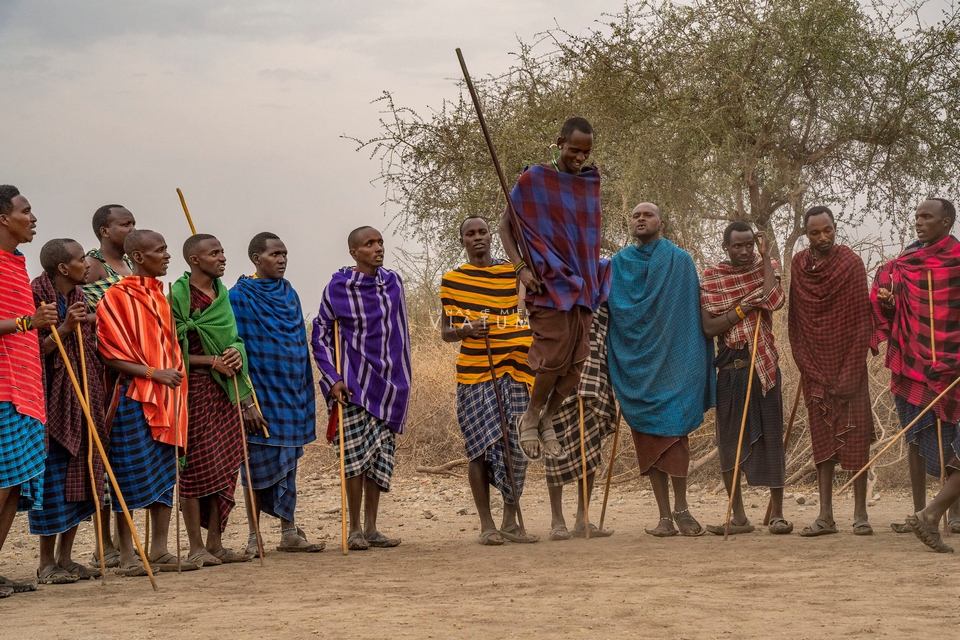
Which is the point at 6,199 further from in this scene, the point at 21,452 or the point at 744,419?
the point at 744,419

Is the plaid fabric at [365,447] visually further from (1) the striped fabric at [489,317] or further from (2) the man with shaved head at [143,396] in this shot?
(2) the man with shaved head at [143,396]

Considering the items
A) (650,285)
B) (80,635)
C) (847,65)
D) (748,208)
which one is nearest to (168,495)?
(80,635)

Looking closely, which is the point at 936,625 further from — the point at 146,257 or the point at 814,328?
the point at 146,257

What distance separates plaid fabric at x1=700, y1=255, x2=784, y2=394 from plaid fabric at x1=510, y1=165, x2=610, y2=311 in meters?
→ 1.71

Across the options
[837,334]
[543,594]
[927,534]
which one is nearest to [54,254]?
[543,594]

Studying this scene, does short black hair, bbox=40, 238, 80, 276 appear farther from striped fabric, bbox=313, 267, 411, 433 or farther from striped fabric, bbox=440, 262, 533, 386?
striped fabric, bbox=440, 262, 533, 386

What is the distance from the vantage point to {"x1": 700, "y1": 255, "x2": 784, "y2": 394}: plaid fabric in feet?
24.4

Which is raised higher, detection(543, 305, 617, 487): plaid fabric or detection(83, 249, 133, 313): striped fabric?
detection(83, 249, 133, 313): striped fabric

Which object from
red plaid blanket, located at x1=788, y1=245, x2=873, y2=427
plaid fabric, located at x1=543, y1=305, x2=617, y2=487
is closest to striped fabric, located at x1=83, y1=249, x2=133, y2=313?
plaid fabric, located at x1=543, y1=305, x2=617, y2=487

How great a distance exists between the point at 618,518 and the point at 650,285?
7.51ft

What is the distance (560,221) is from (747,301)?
1.95 m

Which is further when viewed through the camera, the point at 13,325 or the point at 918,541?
the point at 918,541

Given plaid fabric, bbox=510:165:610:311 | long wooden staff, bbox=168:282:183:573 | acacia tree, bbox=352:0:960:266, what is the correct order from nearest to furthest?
plaid fabric, bbox=510:165:610:311 < long wooden staff, bbox=168:282:183:573 < acacia tree, bbox=352:0:960:266

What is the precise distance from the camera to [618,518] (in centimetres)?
887
